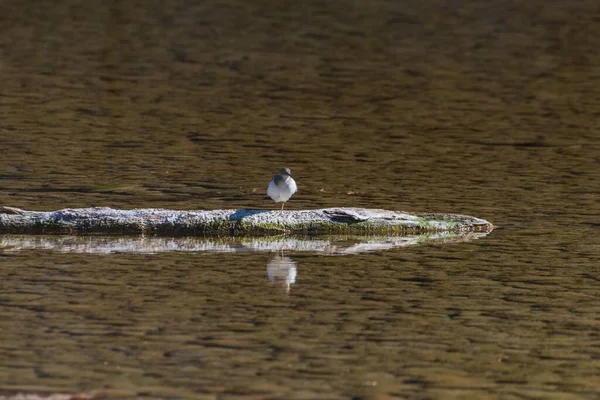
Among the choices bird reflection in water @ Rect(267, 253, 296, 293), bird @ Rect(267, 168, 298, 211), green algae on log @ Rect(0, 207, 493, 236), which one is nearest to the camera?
bird reflection in water @ Rect(267, 253, 296, 293)

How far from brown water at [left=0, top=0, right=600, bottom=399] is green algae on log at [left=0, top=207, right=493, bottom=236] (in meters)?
0.65

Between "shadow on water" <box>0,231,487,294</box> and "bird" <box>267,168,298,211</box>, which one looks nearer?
"shadow on water" <box>0,231,487,294</box>

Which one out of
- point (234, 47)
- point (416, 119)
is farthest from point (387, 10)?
point (416, 119)

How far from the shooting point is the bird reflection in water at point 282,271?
37.6 ft

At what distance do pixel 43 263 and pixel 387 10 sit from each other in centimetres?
2980

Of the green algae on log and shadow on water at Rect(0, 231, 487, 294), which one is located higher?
the green algae on log

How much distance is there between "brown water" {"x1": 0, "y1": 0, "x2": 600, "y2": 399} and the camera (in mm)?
8914

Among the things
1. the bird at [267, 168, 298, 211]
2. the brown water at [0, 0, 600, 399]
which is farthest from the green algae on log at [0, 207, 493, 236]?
the brown water at [0, 0, 600, 399]

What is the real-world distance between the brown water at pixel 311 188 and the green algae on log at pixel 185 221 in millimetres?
648

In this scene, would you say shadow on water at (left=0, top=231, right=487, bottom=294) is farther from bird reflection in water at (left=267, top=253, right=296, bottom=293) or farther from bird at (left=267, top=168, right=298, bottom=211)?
bird at (left=267, top=168, right=298, bottom=211)

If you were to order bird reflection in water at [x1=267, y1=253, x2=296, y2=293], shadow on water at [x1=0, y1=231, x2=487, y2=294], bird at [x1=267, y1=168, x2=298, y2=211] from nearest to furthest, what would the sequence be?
bird reflection in water at [x1=267, y1=253, x2=296, y2=293] → shadow on water at [x1=0, y1=231, x2=487, y2=294] → bird at [x1=267, y1=168, x2=298, y2=211]

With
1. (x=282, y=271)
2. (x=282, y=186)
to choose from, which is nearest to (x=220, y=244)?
(x=282, y=186)

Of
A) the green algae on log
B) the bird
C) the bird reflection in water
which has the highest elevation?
the bird

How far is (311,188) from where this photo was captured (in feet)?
54.9
